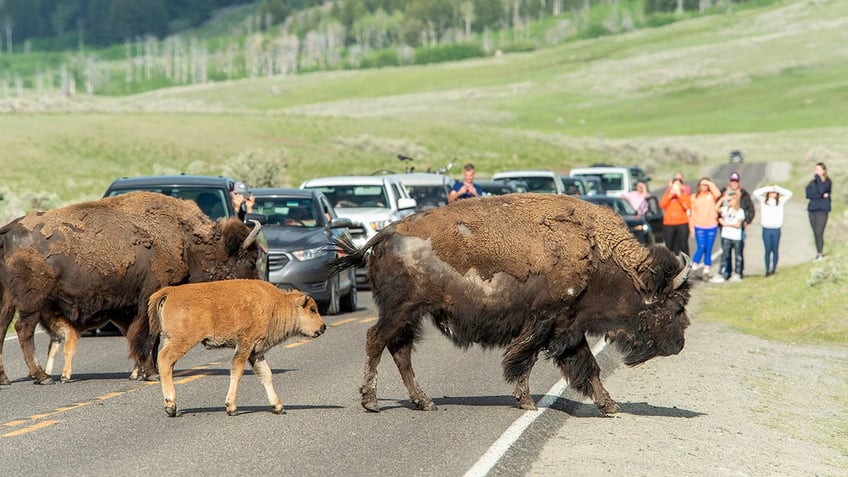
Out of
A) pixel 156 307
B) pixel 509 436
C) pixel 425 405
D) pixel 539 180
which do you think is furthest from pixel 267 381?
pixel 539 180

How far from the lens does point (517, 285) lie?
1100 centimetres

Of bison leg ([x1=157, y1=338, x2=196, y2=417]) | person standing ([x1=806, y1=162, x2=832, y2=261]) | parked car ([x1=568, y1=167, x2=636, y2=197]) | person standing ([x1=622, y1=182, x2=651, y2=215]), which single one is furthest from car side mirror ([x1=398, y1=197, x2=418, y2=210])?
parked car ([x1=568, y1=167, x2=636, y2=197])

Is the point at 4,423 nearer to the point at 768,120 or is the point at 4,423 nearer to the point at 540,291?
the point at 540,291

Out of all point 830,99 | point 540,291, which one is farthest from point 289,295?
point 830,99

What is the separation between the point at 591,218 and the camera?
11.4 m

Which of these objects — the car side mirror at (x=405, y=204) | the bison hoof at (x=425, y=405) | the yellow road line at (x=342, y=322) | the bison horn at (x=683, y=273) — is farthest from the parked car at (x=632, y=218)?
the bison hoof at (x=425, y=405)

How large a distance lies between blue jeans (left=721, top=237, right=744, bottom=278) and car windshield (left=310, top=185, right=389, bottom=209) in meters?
6.35

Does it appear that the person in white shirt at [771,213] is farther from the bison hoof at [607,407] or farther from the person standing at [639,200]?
the bison hoof at [607,407]

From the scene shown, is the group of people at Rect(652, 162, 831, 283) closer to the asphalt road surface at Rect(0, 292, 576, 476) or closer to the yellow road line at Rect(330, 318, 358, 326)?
the yellow road line at Rect(330, 318, 358, 326)

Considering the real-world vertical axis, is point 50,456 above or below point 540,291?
below

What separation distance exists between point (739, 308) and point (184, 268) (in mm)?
10950

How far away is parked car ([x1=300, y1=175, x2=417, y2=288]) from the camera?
2380 centimetres

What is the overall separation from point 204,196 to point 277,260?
1841 millimetres

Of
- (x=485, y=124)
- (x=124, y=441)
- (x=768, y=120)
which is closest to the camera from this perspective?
(x=124, y=441)
